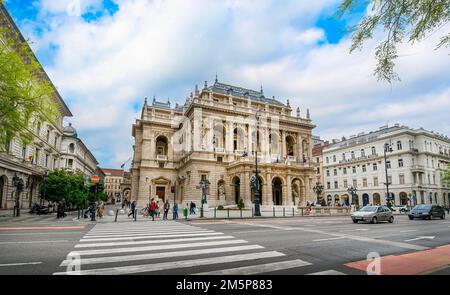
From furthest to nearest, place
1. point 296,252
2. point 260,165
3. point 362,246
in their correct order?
point 260,165
point 362,246
point 296,252

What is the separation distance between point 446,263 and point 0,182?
121ft

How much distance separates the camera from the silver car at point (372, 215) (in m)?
20.8

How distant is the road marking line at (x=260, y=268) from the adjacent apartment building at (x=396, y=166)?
187 ft

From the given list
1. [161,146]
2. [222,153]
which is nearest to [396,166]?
[222,153]

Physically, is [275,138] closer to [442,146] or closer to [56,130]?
[56,130]

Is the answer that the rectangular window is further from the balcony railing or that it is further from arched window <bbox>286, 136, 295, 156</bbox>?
the balcony railing

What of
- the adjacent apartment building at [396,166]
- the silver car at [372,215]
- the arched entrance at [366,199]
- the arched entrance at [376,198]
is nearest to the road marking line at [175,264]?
the silver car at [372,215]

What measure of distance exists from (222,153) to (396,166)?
40.6m

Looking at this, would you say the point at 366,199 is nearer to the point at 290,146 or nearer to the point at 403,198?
the point at 403,198

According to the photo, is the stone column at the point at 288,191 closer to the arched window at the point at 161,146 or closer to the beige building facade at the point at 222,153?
the beige building facade at the point at 222,153

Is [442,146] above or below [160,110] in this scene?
below
